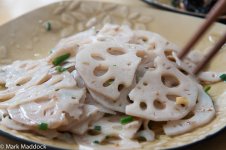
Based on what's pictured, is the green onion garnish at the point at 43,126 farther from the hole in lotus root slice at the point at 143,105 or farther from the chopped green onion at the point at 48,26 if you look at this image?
the chopped green onion at the point at 48,26

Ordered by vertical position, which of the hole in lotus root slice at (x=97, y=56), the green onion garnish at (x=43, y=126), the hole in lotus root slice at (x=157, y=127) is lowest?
the hole in lotus root slice at (x=157, y=127)

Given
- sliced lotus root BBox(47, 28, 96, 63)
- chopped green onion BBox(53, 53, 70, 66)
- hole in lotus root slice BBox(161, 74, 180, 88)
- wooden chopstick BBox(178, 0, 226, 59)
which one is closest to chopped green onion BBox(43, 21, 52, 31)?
sliced lotus root BBox(47, 28, 96, 63)

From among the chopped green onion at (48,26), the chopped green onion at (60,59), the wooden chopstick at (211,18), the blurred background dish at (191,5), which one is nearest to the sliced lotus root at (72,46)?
the chopped green onion at (60,59)

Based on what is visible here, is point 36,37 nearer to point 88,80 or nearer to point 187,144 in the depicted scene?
point 88,80

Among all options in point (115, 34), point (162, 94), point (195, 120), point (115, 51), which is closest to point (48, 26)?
point (115, 34)

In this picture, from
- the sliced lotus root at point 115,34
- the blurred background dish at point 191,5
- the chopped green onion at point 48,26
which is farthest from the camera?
the blurred background dish at point 191,5

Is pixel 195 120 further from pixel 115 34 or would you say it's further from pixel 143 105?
pixel 115 34
